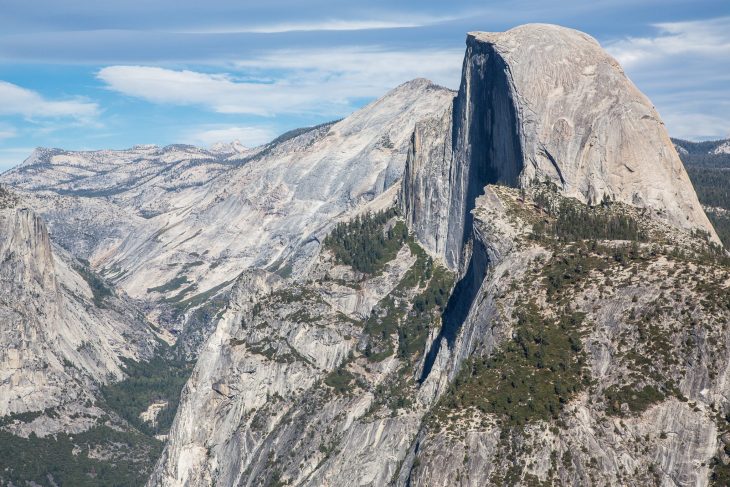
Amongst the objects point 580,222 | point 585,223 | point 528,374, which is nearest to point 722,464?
point 528,374

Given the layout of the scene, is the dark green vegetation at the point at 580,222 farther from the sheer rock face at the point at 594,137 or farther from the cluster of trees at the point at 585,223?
the sheer rock face at the point at 594,137

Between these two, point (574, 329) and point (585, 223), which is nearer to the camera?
point (574, 329)

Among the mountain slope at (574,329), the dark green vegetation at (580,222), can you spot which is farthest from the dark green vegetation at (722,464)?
the dark green vegetation at (580,222)

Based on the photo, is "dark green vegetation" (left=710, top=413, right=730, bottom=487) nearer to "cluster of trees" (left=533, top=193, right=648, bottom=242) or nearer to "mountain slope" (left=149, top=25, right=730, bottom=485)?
"mountain slope" (left=149, top=25, right=730, bottom=485)

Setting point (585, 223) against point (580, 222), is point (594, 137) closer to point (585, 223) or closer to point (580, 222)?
point (580, 222)

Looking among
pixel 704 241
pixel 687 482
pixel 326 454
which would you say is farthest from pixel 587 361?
pixel 326 454

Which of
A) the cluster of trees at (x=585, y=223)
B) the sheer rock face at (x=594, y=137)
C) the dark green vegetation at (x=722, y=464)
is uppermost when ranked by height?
the sheer rock face at (x=594, y=137)

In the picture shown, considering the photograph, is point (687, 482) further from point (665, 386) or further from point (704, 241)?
point (704, 241)

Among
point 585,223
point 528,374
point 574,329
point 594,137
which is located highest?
point 594,137

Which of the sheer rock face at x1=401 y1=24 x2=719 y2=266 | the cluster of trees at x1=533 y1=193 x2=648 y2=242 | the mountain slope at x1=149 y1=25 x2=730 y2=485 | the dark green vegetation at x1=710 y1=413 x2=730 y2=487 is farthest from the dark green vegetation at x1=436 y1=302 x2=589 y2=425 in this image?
the sheer rock face at x1=401 y1=24 x2=719 y2=266
